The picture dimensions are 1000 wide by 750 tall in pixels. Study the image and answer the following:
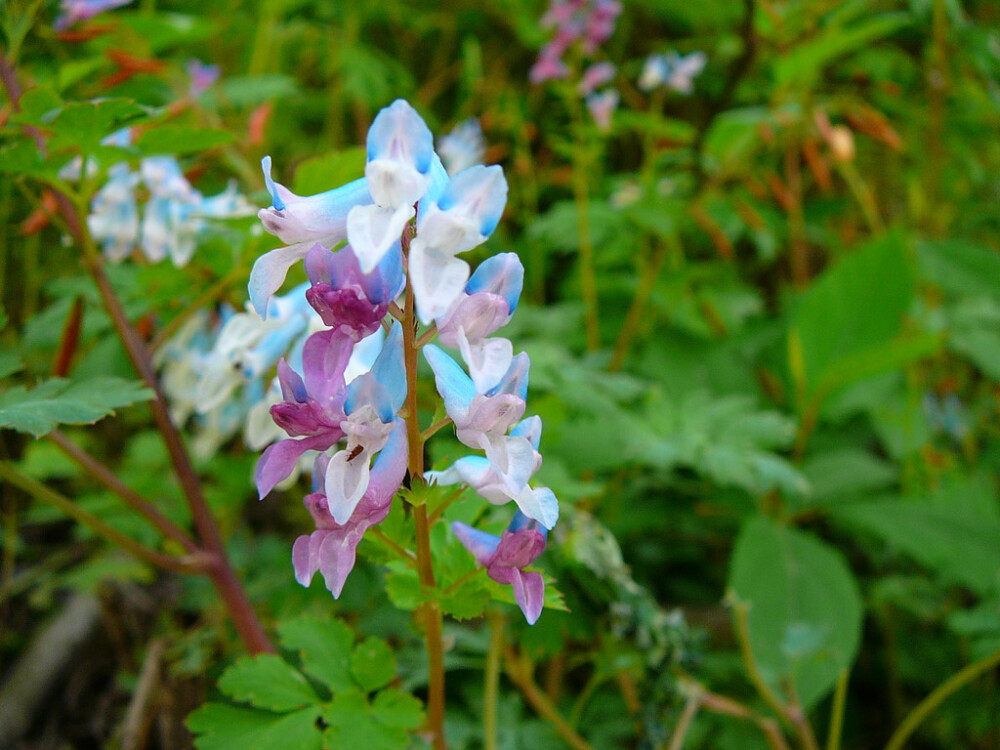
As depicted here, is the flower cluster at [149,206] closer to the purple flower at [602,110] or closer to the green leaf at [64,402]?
the green leaf at [64,402]

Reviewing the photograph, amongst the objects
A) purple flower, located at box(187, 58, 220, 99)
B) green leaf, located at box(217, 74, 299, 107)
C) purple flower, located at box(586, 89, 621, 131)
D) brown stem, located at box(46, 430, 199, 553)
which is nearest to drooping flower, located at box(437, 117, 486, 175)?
purple flower, located at box(586, 89, 621, 131)

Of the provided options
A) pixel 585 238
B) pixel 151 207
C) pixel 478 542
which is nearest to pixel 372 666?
pixel 478 542

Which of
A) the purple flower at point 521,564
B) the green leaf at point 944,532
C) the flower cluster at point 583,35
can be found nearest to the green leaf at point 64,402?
the purple flower at point 521,564

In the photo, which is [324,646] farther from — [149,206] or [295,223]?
[149,206]

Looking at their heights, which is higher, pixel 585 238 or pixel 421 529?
pixel 421 529

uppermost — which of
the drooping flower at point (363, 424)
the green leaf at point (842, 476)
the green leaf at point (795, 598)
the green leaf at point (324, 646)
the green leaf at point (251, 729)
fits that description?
the drooping flower at point (363, 424)

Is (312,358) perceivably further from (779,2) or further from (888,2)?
(888,2)

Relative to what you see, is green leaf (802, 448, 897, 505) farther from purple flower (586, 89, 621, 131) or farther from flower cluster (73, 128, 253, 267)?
flower cluster (73, 128, 253, 267)
